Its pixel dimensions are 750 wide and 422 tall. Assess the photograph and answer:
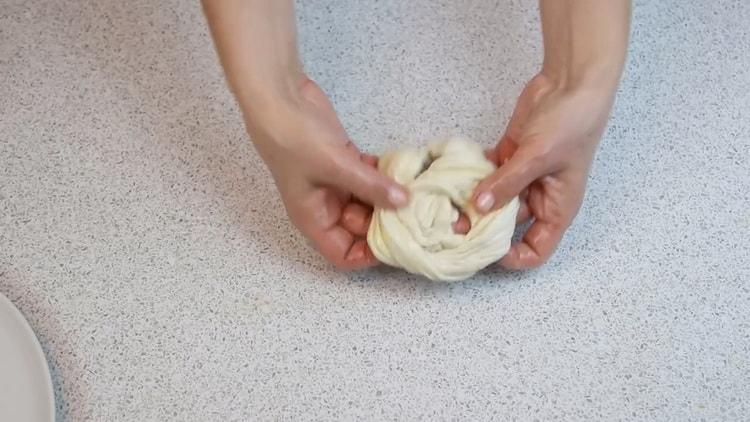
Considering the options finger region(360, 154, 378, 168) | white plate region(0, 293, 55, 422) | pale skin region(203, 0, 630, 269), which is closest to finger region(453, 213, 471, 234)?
pale skin region(203, 0, 630, 269)

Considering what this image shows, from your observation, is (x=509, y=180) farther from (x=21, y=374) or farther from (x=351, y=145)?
(x=21, y=374)

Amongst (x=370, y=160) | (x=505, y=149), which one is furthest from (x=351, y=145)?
(x=505, y=149)

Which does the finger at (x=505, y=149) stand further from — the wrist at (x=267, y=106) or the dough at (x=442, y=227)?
the wrist at (x=267, y=106)

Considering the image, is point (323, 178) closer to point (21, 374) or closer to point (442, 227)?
point (442, 227)

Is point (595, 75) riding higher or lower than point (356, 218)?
higher

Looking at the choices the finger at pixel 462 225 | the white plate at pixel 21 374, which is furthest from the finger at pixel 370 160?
the white plate at pixel 21 374

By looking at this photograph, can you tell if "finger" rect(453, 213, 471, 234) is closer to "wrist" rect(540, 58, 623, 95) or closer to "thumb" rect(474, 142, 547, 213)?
"thumb" rect(474, 142, 547, 213)

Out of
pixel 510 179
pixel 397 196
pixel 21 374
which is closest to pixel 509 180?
pixel 510 179
